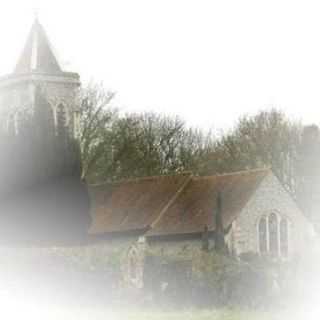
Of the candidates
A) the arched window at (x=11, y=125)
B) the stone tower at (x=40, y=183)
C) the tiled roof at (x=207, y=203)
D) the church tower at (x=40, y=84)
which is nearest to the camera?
the stone tower at (x=40, y=183)

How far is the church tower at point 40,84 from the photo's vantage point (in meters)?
58.4

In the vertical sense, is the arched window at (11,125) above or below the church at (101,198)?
above

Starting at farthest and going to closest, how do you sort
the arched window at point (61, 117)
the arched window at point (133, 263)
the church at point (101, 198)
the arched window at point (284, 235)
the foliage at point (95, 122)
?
the foliage at point (95, 122) → the arched window at point (61, 117) → the arched window at point (284, 235) → the arched window at point (133, 263) → the church at point (101, 198)

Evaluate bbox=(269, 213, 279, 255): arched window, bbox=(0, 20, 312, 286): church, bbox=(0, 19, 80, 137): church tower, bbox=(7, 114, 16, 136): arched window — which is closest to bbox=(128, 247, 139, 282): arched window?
bbox=(0, 20, 312, 286): church

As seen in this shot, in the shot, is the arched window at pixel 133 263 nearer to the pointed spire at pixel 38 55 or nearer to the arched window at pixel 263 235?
the arched window at pixel 263 235

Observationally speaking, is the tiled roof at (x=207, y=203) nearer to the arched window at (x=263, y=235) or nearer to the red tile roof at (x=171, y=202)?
the red tile roof at (x=171, y=202)

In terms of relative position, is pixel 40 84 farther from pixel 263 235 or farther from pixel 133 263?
pixel 263 235

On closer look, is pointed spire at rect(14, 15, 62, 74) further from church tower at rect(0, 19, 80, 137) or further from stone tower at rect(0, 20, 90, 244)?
stone tower at rect(0, 20, 90, 244)

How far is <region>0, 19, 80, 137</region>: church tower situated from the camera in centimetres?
5841

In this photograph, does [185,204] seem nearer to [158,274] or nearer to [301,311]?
[158,274]

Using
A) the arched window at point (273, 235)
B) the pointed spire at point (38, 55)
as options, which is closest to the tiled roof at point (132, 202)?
the arched window at point (273, 235)

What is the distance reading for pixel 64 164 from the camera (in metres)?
49.0

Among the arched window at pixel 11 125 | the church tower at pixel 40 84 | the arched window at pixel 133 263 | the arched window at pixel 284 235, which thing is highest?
the church tower at pixel 40 84

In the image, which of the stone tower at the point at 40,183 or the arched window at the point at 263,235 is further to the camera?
the arched window at the point at 263,235
